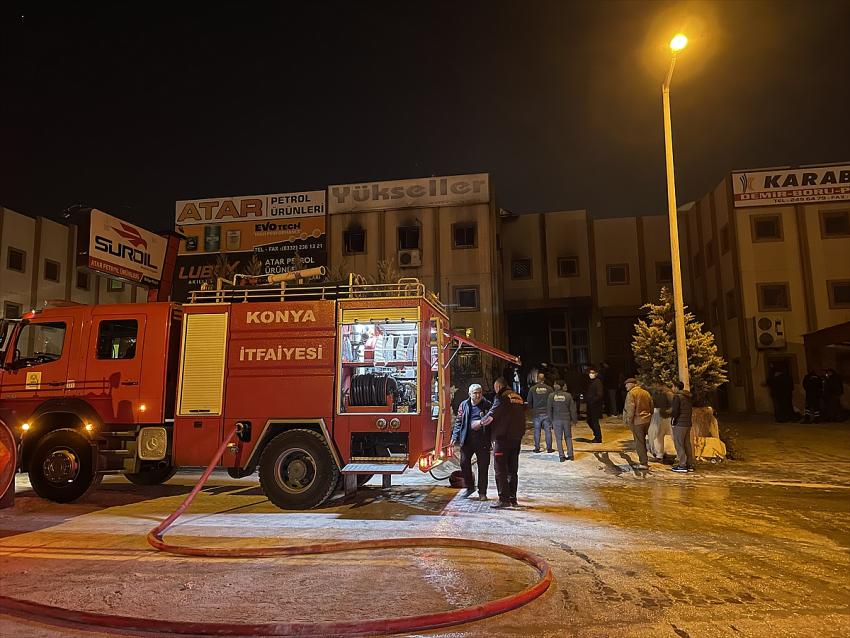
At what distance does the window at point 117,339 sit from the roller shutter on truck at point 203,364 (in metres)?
0.86

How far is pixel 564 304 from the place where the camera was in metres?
27.2

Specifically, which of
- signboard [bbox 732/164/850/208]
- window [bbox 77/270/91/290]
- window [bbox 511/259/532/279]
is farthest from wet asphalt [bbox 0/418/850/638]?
window [bbox 77/270/91/290]

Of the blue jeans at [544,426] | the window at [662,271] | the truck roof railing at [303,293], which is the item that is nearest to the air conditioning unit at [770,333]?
the window at [662,271]

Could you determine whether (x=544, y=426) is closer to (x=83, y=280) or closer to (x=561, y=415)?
(x=561, y=415)

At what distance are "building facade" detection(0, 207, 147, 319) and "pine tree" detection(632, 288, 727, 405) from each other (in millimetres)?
22532

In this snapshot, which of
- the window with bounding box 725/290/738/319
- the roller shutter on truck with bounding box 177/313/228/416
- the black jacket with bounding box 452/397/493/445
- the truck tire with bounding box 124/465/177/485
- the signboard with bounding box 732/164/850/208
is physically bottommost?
the truck tire with bounding box 124/465/177/485

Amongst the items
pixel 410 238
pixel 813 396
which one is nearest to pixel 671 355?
pixel 813 396

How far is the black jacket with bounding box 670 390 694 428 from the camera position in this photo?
10.6m

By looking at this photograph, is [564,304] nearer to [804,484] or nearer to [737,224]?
[737,224]

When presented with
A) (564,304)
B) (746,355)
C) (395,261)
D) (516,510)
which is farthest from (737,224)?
(516,510)

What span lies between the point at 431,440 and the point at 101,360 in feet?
16.7

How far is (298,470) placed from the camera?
26.0 feet

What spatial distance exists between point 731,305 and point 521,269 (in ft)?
31.1

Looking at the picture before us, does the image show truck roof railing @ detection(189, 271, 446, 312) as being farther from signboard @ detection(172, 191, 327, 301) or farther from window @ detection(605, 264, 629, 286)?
window @ detection(605, 264, 629, 286)
